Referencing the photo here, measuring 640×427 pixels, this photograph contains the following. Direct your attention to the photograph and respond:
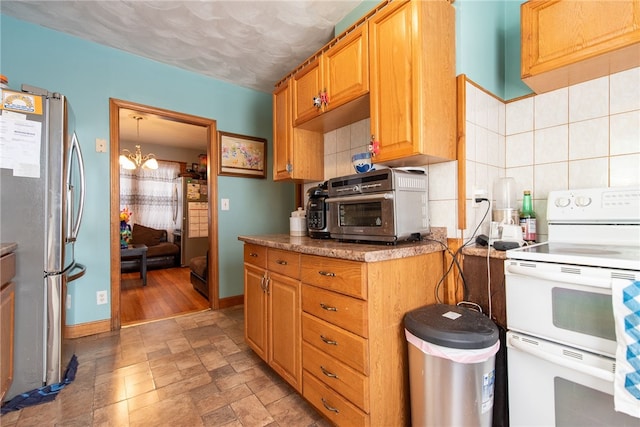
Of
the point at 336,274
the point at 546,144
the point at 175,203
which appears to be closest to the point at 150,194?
the point at 175,203

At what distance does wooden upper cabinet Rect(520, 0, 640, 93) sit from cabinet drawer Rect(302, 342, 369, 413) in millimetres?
1701

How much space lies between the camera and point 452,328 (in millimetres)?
1063

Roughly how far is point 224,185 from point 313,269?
2.14 meters

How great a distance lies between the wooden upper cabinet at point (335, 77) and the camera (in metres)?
1.58

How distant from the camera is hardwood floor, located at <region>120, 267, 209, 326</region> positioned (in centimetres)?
287

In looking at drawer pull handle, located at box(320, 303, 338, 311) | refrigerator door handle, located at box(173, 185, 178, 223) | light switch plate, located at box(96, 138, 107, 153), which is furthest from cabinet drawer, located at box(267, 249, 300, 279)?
refrigerator door handle, located at box(173, 185, 178, 223)

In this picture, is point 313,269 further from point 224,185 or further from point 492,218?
point 224,185

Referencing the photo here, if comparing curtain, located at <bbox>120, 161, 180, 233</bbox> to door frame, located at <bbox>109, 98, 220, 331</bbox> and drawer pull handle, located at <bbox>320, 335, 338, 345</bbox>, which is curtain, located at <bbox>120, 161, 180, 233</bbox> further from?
drawer pull handle, located at <bbox>320, 335, 338, 345</bbox>

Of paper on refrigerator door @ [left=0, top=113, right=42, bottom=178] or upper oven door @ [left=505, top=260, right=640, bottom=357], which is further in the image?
paper on refrigerator door @ [left=0, top=113, right=42, bottom=178]

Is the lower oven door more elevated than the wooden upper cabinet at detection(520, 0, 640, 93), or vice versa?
the wooden upper cabinet at detection(520, 0, 640, 93)

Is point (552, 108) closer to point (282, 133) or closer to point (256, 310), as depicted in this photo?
point (282, 133)

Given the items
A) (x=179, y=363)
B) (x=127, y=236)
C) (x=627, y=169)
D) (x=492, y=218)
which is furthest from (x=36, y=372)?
(x=127, y=236)

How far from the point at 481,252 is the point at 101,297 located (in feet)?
9.90

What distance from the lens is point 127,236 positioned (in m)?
5.25
